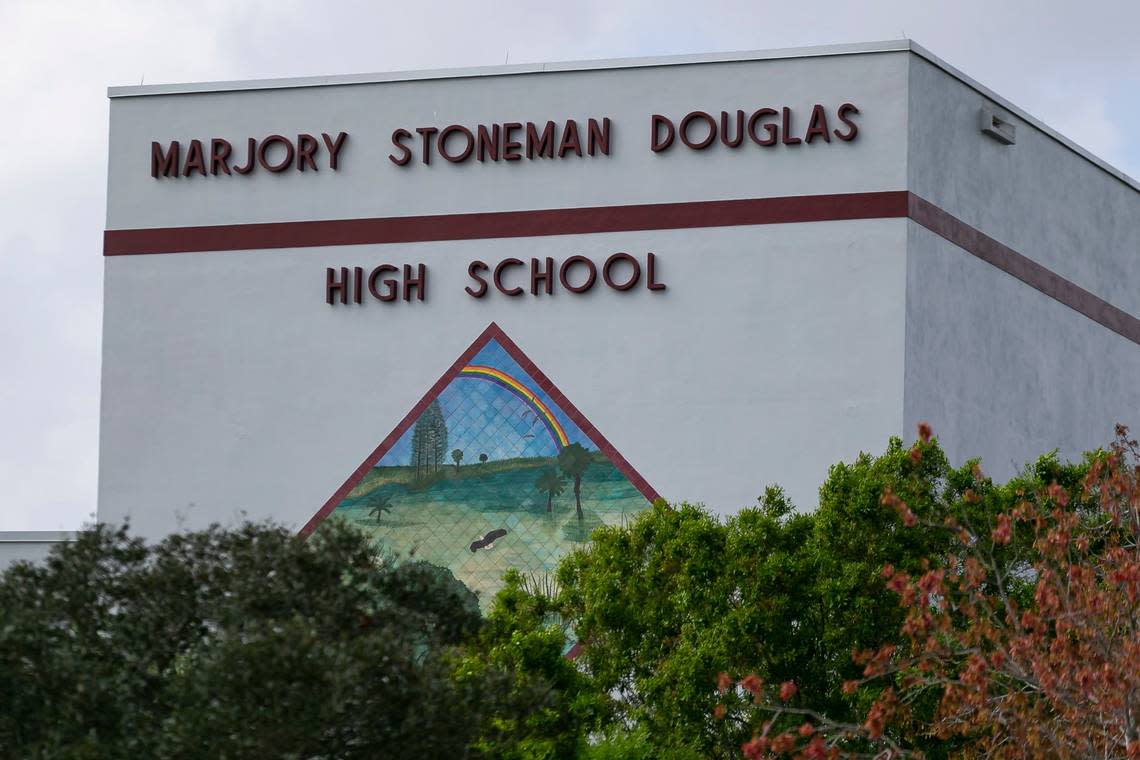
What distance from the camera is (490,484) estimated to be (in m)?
33.2

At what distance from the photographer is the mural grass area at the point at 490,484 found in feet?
107

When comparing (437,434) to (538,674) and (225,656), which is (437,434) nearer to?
(538,674)

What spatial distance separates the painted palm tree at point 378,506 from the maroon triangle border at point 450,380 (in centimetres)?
45

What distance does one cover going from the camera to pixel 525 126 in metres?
34.2

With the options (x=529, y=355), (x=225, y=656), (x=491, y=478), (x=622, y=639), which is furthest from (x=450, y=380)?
(x=225, y=656)

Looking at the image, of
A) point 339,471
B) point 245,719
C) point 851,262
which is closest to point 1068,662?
point 245,719

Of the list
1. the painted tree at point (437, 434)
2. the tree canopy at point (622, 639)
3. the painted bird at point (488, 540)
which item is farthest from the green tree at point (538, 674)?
the painted tree at point (437, 434)

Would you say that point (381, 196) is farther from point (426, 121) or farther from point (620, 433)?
point (620, 433)

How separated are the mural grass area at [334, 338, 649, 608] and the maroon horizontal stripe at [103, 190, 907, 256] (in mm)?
1954

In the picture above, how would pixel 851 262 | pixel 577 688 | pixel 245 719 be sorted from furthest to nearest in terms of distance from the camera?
pixel 851 262 < pixel 577 688 < pixel 245 719

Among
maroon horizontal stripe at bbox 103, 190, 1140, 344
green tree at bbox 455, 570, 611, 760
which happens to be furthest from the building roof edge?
green tree at bbox 455, 570, 611, 760

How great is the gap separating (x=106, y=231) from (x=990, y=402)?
14359mm

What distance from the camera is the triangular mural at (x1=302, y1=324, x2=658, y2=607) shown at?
1287 inches

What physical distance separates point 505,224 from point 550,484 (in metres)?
4.14
